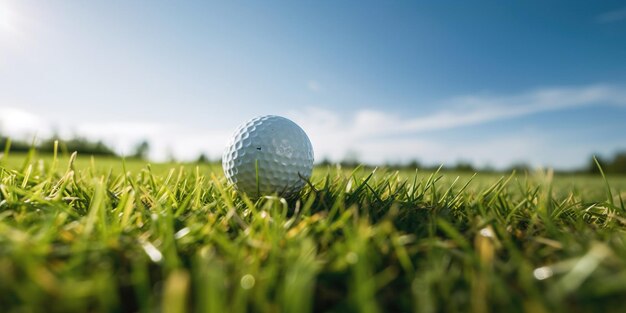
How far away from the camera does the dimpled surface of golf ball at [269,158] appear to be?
2182 millimetres

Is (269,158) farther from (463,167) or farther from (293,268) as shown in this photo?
(463,167)

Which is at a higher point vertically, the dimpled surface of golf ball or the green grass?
the dimpled surface of golf ball

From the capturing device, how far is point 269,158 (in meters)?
2.20

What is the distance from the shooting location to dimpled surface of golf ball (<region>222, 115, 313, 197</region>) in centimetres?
218

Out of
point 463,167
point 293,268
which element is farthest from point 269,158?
point 463,167

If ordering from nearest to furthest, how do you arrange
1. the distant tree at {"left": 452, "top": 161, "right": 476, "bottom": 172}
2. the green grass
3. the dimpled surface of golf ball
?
the green grass → the dimpled surface of golf ball → the distant tree at {"left": 452, "top": 161, "right": 476, "bottom": 172}

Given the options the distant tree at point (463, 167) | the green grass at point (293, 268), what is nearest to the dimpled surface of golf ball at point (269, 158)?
the green grass at point (293, 268)

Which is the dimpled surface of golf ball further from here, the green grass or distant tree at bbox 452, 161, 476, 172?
distant tree at bbox 452, 161, 476, 172

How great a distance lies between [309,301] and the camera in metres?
0.92

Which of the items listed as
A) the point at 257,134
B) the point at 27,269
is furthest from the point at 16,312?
the point at 257,134

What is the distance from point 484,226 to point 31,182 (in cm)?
244

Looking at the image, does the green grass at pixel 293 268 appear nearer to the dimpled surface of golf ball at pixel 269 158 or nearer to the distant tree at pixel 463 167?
the dimpled surface of golf ball at pixel 269 158

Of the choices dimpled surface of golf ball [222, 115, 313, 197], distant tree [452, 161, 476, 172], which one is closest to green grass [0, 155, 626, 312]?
dimpled surface of golf ball [222, 115, 313, 197]

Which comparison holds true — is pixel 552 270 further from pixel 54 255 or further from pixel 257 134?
pixel 257 134
